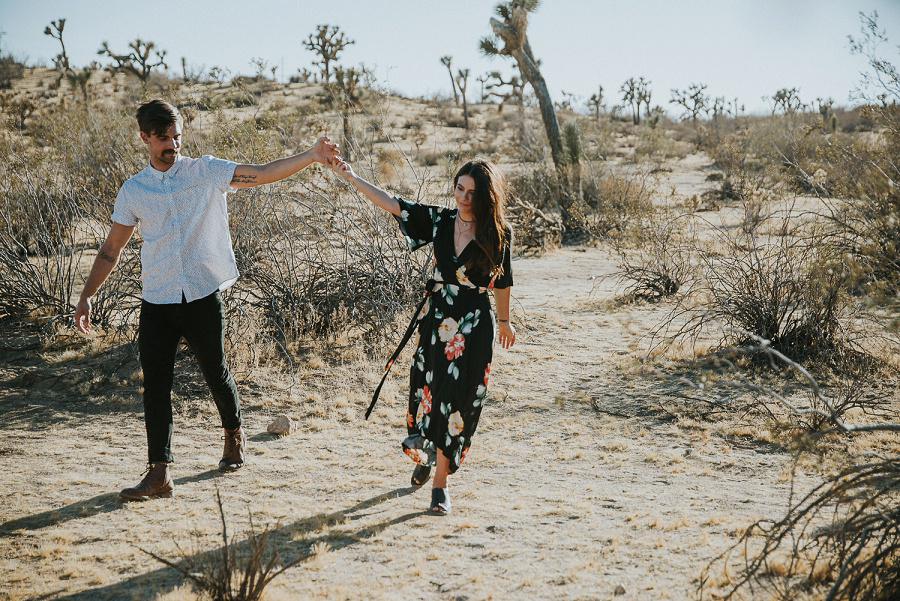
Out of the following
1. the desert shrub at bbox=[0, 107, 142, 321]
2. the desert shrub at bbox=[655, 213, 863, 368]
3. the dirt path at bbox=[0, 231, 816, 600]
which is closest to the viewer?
the dirt path at bbox=[0, 231, 816, 600]

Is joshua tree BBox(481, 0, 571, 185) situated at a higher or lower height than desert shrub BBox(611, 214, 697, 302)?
higher

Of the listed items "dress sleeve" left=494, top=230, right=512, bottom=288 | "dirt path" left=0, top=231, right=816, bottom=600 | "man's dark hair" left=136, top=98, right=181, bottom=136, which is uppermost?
"man's dark hair" left=136, top=98, right=181, bottom=136

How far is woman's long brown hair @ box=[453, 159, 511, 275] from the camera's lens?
351 centimetres

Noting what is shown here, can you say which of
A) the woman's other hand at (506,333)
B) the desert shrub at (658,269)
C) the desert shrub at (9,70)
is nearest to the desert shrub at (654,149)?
the desert shrub at (658,269)

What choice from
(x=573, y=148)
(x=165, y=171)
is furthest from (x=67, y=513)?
(x=573, y=148)

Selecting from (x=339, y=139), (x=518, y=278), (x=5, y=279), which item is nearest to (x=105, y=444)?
(x=5, y=279)

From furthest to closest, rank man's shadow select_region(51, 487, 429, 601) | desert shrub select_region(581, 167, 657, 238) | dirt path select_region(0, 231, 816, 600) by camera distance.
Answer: desert shrub select_region(581, 167, 657, 238), dirt path select_region(0, 231, 816, 600), man's shadow select_region(51, 487, 429, 601)

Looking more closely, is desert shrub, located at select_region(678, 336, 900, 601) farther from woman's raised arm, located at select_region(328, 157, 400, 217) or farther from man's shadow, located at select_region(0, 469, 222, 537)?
man's shadow, located at select_region(0, 469, 222, 537)

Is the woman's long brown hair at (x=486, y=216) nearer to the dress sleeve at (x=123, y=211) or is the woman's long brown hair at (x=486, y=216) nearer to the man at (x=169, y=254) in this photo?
the man at (x=169, y=254)

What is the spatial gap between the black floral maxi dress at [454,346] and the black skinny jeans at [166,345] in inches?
40.5

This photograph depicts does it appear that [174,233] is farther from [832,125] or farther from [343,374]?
[832,125]

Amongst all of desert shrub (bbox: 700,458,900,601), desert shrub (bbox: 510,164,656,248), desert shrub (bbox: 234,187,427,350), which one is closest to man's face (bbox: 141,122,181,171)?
desert shrub (bbox: 234,187,427,350)

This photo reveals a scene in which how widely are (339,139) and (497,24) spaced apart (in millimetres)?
4251

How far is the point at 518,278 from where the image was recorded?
33.6ft
